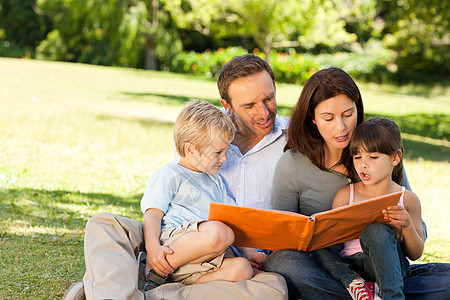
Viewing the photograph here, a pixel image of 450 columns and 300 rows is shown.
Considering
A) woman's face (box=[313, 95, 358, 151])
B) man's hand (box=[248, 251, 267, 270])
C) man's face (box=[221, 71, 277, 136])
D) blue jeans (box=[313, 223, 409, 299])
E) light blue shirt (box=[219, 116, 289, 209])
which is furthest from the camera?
A: light blue shirt (box=[219, 116, 289, 209])

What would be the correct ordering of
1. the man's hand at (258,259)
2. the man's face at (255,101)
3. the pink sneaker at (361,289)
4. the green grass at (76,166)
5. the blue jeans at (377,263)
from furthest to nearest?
1. the green grass at (76,166)
2. the man's face at (255,101)
3. the man's hand at (258,259)
4. the pink sneaker at (361,289)
5. the blue jeans at (377,263)

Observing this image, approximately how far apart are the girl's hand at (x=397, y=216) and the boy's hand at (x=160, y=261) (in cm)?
104

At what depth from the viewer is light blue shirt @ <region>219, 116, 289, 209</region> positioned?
3.41 m

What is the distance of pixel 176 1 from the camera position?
24.0 metres

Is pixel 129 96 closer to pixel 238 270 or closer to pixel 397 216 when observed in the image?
pixel 238 270

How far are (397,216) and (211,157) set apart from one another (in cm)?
98

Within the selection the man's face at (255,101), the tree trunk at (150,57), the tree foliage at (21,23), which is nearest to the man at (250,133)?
the man's face at (255,101)

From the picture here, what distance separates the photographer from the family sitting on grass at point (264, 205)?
108 inches

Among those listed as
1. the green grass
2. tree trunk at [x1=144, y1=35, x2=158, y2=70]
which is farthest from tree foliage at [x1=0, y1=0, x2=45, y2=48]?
the green grass

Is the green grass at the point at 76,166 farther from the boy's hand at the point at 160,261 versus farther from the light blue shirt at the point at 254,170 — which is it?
the light blue shirt at the point at 254,170

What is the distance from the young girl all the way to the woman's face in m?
0.06

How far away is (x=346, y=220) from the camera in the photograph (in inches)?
109

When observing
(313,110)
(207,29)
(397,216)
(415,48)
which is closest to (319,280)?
(397,216)

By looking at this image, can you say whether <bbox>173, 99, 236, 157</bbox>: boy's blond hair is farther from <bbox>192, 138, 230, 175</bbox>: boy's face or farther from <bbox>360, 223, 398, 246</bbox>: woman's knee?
<bbox>360, 223, 398, 246</bbox>: woman's knee
